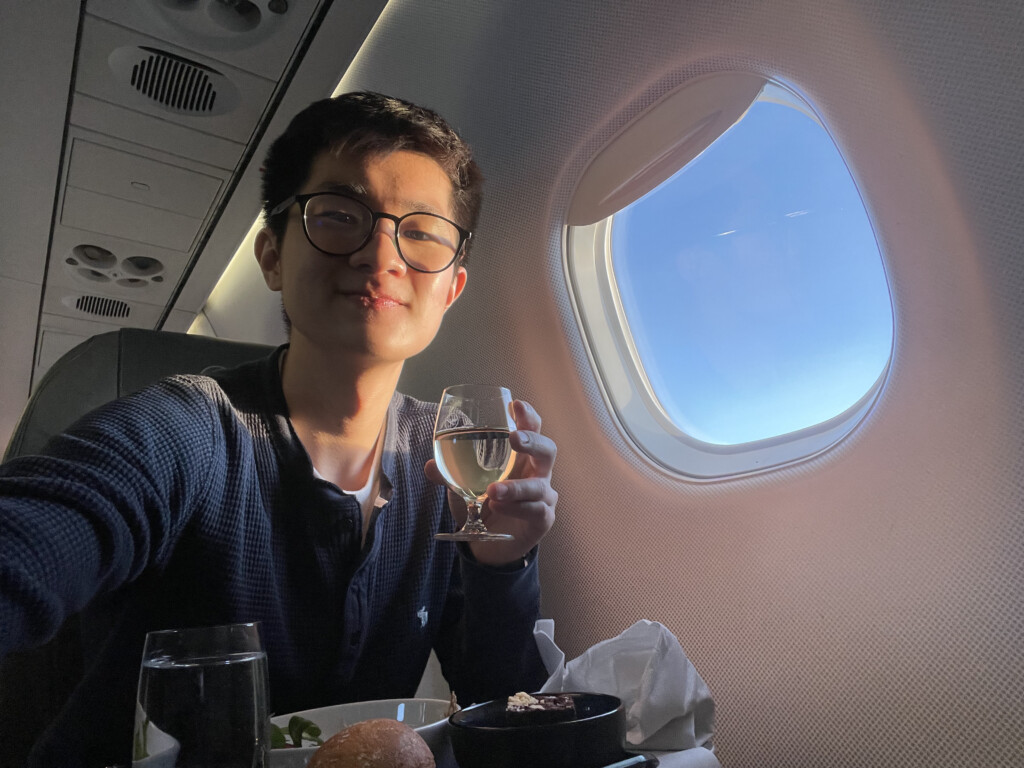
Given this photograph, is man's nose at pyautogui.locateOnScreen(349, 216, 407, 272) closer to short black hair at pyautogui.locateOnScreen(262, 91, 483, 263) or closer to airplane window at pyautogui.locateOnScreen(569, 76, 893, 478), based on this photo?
short black hair at pyautogui.locateOnScreen(262, 91, 483, 263)

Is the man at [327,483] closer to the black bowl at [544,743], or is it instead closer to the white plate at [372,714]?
the white plate at [372,714]

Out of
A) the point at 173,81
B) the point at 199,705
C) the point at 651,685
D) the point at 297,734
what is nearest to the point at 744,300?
the point at 651,685

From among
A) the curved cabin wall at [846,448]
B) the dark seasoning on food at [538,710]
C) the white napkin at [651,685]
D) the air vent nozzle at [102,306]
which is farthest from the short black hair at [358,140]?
Result: the air vent nozzle at [102,306]

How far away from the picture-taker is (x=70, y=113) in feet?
9.12

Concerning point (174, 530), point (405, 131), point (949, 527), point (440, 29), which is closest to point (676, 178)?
point (405, 131)

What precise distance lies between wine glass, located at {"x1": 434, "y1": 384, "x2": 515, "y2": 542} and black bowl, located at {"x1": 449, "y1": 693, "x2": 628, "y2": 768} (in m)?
0.32

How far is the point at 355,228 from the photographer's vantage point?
1.40 metres

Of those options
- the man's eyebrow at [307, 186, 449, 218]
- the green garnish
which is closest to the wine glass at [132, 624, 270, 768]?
the green garnish

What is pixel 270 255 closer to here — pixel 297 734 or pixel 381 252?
pixel 381 252

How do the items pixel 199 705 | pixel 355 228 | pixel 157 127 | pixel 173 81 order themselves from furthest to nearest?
pixel 157 127 < pixel 173 81 < pixel 355 228 < pixel 199 705

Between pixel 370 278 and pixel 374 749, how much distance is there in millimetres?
871

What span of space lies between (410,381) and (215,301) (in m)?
2.69

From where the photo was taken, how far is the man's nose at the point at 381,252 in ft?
4.47

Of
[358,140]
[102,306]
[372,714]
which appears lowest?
[372,714]
